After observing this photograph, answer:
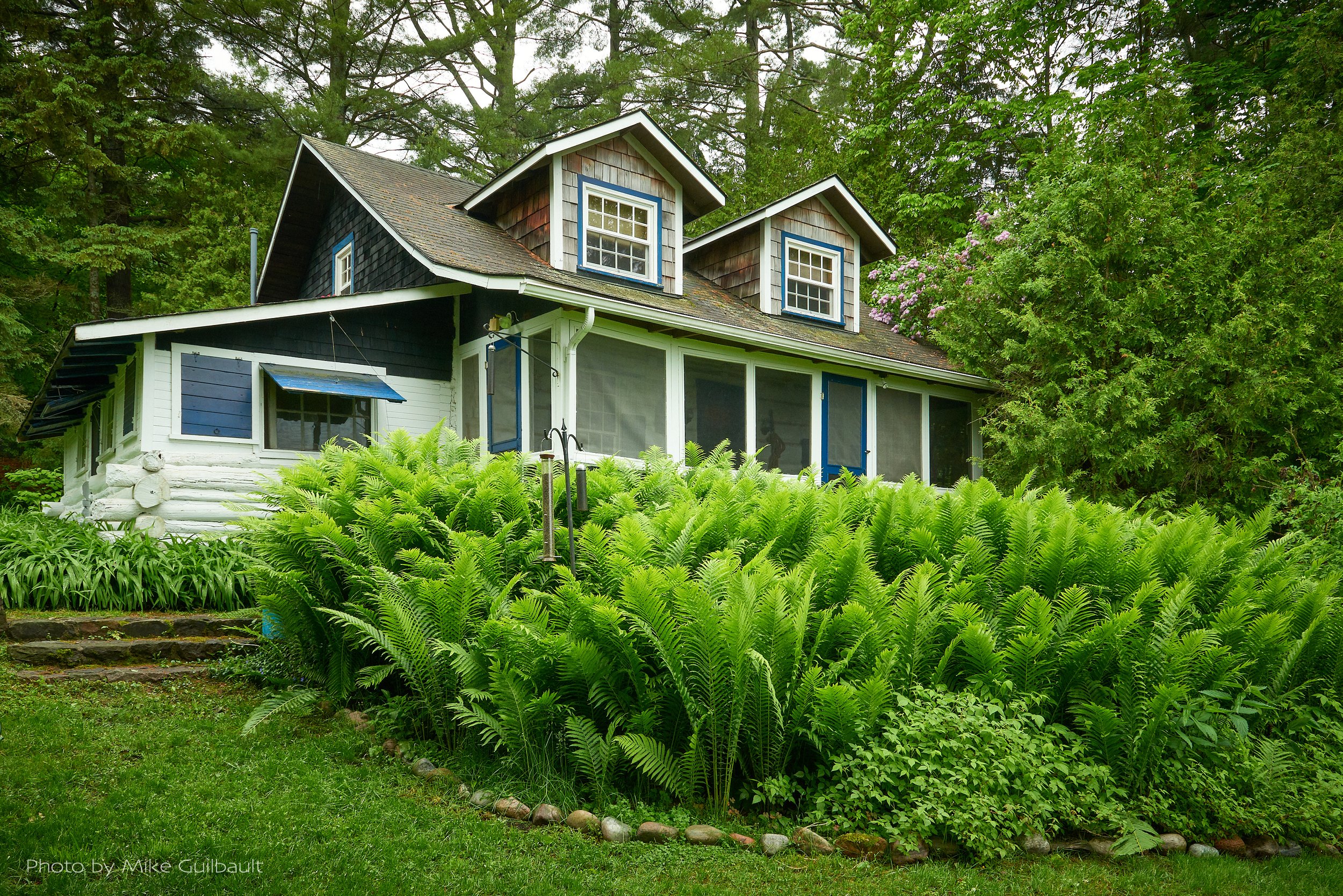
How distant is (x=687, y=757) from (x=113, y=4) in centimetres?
2065

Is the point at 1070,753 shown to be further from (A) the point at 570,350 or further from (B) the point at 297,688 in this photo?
(A) the point at 570,350

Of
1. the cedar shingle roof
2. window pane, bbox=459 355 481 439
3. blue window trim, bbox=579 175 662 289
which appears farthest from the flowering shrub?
window pane, bbox=459 355 481 439

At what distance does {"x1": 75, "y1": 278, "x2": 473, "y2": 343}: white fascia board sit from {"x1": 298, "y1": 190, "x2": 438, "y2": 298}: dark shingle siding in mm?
397

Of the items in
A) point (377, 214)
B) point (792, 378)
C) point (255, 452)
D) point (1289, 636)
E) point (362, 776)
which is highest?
point (377, 214)

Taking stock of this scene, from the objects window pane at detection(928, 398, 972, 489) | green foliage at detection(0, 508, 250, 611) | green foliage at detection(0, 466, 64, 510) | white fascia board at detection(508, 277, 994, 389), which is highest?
white fascia board at detection(508, 277, 994, 389)

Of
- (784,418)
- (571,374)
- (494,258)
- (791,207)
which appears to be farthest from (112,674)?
(791,207)

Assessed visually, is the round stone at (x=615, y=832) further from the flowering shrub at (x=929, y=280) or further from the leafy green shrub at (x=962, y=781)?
the flowering shrub at (x=929, y=280)

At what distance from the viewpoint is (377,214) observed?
11.3 metres

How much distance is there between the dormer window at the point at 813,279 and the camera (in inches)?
540

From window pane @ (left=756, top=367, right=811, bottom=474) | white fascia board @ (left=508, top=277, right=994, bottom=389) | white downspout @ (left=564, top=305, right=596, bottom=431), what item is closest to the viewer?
white fascia board @ (left=508, top=277, right=994, bottom=389)

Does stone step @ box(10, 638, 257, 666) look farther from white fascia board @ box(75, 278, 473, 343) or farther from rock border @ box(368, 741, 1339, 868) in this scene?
white fascia board @ box(75, 278, 473, 343)

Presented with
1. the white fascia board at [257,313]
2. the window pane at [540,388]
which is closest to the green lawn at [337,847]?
the white fascia board at [257,313]

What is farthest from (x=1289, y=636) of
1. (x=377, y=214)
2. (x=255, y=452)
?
(x=377, y=214)

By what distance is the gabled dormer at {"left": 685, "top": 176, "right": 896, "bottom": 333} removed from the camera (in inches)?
531
